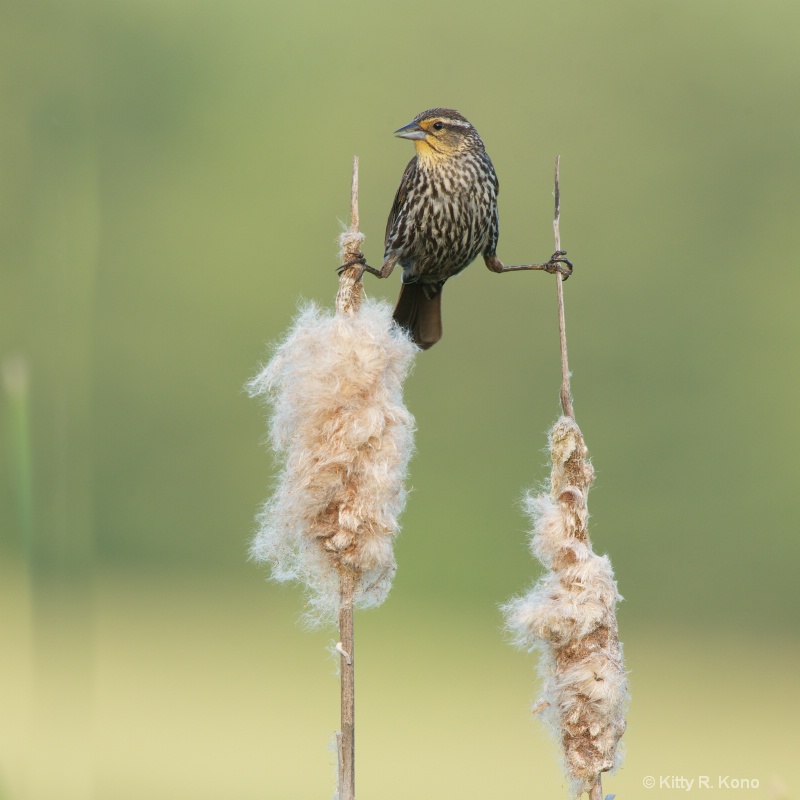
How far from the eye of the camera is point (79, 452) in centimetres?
362

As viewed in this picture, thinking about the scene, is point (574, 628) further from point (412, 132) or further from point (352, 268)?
point (412, 132)

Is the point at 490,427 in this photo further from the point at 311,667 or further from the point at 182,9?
the point at 182,9

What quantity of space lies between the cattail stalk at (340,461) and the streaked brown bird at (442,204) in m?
1.12

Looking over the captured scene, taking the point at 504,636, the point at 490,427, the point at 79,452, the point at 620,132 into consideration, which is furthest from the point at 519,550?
the point at 504,636

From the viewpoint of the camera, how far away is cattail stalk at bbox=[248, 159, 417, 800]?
5.77 feet

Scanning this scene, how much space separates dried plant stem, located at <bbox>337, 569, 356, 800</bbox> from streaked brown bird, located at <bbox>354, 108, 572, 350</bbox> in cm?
151

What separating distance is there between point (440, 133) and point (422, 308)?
531mm

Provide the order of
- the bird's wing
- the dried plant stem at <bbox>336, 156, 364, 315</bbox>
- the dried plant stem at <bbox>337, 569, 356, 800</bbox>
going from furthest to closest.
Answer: the bird's wing
the dried plant stem at <bbox>336, 156, 364, 315</bbox>
the dried plant stem at <bbox>337, 569, 356, 800</bbox>

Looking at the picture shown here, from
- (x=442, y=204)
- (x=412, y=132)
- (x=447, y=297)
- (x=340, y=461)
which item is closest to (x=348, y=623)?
(x=340, y=461)

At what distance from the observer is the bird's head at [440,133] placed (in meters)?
3.02

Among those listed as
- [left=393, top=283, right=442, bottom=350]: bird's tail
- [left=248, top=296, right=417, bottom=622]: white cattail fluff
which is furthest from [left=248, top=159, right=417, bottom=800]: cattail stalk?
[left=393, top=283, right=442, bottom=350]: bird's tail

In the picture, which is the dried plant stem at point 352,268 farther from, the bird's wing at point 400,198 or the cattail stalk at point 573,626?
the bird's wing at point 400,198

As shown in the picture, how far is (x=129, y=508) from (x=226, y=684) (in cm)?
151

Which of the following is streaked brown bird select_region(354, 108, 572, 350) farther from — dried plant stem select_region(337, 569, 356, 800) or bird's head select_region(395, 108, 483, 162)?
dried plant stem select_region(337, 569, 356, 800)
